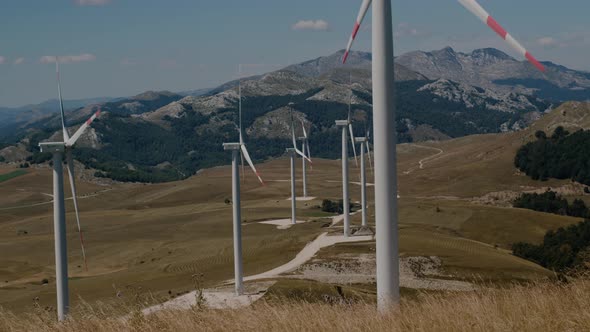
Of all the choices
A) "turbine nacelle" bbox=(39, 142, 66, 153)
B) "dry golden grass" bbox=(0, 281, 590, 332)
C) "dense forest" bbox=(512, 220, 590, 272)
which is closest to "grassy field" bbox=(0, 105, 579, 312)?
"dense forest" bbox=(512, 220, 590, 272)

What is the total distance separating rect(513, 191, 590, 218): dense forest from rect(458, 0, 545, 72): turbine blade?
6420 inches

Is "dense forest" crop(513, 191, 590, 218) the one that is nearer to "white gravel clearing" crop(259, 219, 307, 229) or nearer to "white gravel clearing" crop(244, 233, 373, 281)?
"white gravel clearing" crop(259, 219, 307, 229)

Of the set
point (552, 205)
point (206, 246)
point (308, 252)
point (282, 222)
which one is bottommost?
point (552, 205)

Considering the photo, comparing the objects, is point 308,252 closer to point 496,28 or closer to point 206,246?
point 206,246

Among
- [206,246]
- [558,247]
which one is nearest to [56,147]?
[206,246]

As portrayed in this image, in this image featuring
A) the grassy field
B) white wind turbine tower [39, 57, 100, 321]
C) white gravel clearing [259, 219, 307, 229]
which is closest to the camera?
white wind turbine tower [39, 57, 100, 321]

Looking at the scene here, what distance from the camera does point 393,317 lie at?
15609mm

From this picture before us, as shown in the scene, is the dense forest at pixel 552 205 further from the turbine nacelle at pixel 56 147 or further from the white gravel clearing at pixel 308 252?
the turbine nacelle at pixel 56 147

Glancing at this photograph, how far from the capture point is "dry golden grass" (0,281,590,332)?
14.3 meters

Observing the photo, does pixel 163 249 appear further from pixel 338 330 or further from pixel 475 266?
pixel 338 330

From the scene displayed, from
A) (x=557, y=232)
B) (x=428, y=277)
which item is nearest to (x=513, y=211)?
(x=557, y=232)

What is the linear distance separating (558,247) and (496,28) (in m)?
100

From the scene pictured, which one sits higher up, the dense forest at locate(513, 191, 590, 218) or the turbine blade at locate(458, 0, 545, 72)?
the turbine blade at locate(458, 0, 545, 72)

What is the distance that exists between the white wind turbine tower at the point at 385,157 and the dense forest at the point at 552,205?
163 metres
